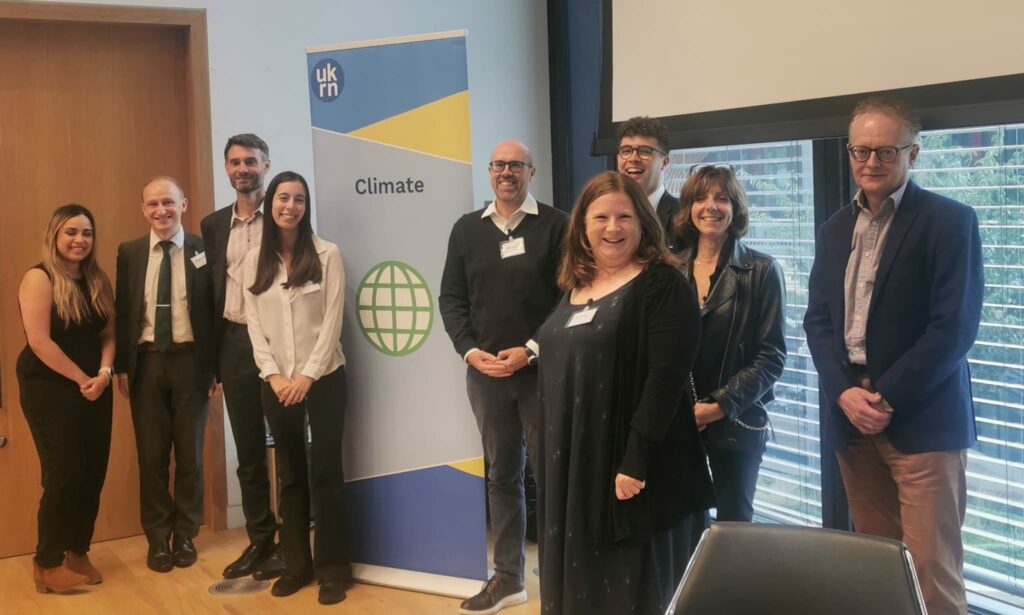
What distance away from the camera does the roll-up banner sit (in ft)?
11.5

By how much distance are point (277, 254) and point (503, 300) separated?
2.88 feet

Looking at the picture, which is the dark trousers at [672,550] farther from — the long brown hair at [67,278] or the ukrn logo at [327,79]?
the long brown hair at [67,278]

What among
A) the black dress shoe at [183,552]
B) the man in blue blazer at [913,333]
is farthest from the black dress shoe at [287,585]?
the man in blue blazer at [913,333]

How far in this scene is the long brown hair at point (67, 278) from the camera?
3.64m

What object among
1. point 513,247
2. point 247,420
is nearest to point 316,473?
point 247,420

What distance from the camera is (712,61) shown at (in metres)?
3.43

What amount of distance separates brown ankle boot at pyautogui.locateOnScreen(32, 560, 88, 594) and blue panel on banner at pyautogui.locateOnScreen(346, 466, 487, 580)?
1070 millimetres

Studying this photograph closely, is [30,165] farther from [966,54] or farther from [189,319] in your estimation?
[966,54]

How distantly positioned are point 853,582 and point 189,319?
9.67ft

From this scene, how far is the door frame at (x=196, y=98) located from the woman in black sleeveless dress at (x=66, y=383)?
0.70 m

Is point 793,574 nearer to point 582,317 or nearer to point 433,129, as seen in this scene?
point 582,317

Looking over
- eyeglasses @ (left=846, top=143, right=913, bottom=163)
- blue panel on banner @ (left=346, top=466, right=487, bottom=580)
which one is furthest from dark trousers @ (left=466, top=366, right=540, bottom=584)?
eyeglasses @ (left=846, top=143, right=913, bottom=163)

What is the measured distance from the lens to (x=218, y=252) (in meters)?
3.80

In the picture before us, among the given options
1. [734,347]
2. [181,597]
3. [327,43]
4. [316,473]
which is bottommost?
[181,597]
